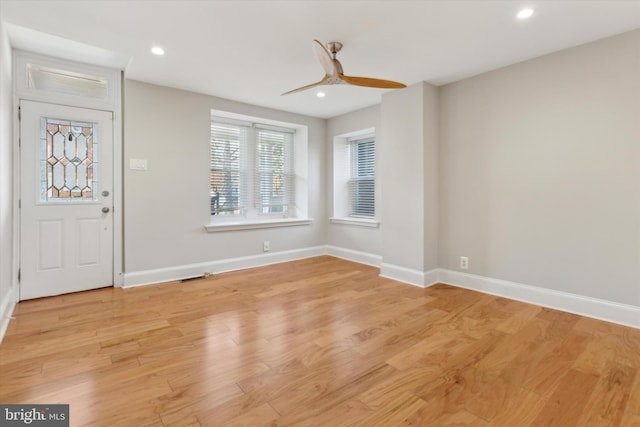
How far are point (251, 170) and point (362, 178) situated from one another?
5.96ft

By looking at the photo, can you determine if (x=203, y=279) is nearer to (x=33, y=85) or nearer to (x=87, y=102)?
(x=87, y=102)

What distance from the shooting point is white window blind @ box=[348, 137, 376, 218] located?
16.3 ft

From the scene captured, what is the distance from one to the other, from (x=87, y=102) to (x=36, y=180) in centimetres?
97

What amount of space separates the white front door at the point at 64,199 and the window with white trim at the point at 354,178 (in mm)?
3281

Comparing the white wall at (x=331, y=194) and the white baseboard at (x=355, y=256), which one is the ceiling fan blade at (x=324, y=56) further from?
the white baseboard at (x=355, y=256)

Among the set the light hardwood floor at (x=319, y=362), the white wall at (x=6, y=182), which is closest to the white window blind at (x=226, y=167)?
the light hardwood floor at (x=319, y=362)

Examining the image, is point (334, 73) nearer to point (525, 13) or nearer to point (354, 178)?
point (525, 13)

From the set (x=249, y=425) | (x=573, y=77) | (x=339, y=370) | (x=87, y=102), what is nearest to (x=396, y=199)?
(x=573, y=77)

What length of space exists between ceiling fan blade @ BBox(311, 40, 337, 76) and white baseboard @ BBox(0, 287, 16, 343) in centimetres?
316

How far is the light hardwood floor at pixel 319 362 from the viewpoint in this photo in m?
1.52

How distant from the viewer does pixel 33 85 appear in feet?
10.2

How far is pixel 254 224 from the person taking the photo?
4.61 m

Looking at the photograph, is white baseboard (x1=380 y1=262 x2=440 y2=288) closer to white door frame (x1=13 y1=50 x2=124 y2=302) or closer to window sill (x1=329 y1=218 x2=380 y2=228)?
window sill (x1=329 y1=218 x2=380 y2=228)

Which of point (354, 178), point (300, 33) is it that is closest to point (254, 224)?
point (354, 178)
